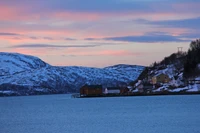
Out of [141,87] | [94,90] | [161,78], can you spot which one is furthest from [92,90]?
[161,78]

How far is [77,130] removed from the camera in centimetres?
4553

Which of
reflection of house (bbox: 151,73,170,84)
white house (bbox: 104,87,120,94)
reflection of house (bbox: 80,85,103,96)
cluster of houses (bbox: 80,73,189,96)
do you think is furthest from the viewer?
white house (bbox: 104,87,120,94)

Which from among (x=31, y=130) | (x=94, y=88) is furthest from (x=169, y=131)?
(x=94, y=88)

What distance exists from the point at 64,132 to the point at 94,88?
107 metres

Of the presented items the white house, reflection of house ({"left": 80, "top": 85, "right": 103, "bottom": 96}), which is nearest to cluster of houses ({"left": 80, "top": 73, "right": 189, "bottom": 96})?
reflection of house ({"left": 80, "top": 85, "right": 103, "bottom": 96})

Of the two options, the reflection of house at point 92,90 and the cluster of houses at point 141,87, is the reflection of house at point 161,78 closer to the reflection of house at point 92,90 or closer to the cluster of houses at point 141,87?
the cluster of houses at point 141,87

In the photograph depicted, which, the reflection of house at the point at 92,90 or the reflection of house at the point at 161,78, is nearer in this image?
the reflection of house at the point at 161,78

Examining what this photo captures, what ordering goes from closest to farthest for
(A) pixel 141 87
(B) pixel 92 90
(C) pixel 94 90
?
(A) pixel 141 87 → (C) pixel 94 90 → (B) pixel 92 90

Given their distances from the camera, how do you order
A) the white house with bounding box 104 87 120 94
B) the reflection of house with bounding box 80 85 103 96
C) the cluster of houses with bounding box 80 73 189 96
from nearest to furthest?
1. the cluster of houses with bounding box 80 73 189 96
2. the reflection of house with bounding box 80 85 103 96
3. the white house with bounding box 104 87 120 94

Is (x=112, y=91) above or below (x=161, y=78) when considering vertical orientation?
below

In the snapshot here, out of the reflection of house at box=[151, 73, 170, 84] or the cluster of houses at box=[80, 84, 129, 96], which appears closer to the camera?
the reflection of house at box=[151, 73, 170, 84]

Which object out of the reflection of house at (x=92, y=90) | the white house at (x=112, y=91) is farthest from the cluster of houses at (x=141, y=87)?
the white house at (x=112, y=91)

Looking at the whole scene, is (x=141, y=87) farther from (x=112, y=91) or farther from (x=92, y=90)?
(x=112, y=91)

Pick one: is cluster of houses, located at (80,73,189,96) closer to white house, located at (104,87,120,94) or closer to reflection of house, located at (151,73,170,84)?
reflection of house, located at (151,73,170,84)
